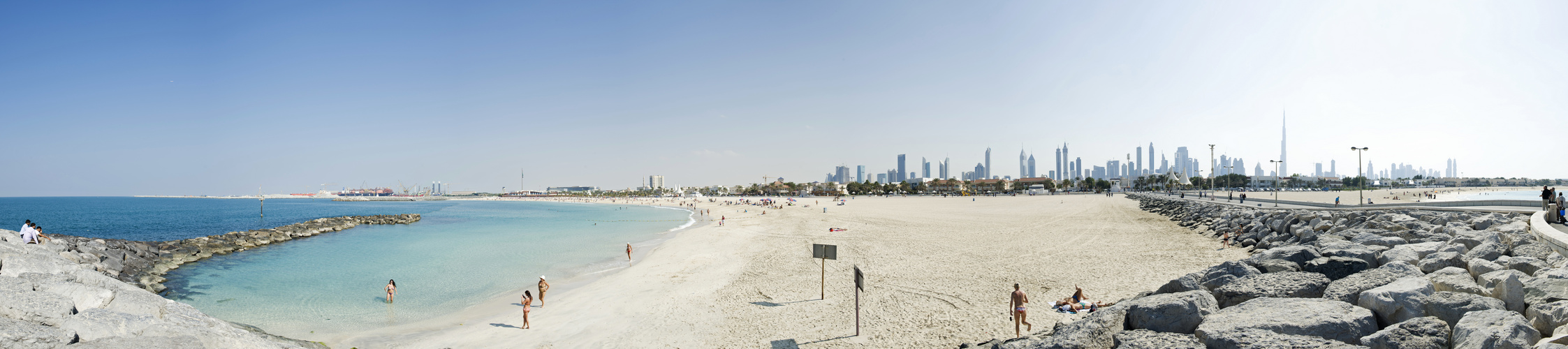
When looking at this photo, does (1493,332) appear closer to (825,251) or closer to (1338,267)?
(1338,267)

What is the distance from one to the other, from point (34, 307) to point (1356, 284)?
1651cm

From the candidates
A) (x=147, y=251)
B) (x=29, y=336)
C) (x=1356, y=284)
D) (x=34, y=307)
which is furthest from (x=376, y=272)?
(x=1356, y=284)

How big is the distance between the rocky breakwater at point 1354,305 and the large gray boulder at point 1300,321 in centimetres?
1

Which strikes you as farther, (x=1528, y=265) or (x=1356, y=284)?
(x=1528, y=265)

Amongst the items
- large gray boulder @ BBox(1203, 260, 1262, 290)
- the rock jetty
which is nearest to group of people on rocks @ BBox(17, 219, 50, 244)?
the rock jetty

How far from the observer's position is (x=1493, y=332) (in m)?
3.99

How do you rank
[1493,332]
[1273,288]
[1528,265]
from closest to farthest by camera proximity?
[1493,332]
[1273,288]
[1528,265]

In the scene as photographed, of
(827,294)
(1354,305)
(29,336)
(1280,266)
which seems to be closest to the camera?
(1354,305)

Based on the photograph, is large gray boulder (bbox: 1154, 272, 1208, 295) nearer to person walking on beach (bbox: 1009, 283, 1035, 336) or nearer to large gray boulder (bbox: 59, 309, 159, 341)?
person walking on beach (bbox: 1009, 283, 1035, 336)

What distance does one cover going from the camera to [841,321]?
10539 mm

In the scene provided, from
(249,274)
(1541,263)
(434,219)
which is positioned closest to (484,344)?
(1541,263)

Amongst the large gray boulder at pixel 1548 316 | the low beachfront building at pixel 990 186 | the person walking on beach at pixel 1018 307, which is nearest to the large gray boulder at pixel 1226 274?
the person walking on beach at pixel 1018 307

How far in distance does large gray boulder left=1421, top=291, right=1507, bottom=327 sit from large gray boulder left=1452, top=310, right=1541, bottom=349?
31 centimetres

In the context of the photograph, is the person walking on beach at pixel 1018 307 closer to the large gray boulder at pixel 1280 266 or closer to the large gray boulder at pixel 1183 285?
the large gray boulder at pixel 1183 285
